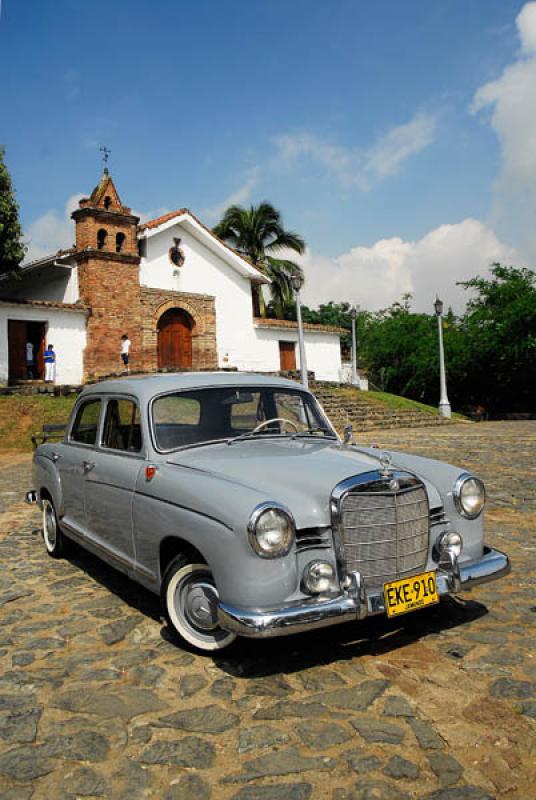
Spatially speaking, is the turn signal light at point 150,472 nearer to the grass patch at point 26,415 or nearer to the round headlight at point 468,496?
the round headlight at point 468,496

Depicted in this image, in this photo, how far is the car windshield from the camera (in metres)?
4.10

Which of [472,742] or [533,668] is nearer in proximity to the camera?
[472,742]

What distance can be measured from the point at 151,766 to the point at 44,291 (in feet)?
79.8

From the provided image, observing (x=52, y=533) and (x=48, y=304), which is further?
(x=48, y=304)

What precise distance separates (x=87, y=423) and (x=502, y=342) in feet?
87.3

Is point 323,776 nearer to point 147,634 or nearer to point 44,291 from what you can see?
point 147,634

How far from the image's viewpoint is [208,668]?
3.24 m

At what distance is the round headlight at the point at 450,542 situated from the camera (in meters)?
3.55

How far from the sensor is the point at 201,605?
3.31 m

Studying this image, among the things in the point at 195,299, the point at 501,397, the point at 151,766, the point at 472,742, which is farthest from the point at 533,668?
the point at 501,397

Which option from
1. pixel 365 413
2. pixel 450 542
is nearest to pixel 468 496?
pixel 450 542

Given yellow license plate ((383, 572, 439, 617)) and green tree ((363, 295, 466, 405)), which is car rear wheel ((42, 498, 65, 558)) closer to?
yellow license plate ((383, 572, 439, 617))

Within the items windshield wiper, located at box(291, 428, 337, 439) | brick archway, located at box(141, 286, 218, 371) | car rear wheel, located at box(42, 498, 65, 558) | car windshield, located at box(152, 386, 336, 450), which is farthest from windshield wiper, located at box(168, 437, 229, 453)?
brick archway, located at box(141, 286, 218, 371)

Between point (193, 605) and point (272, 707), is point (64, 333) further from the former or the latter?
point (272, 707)
